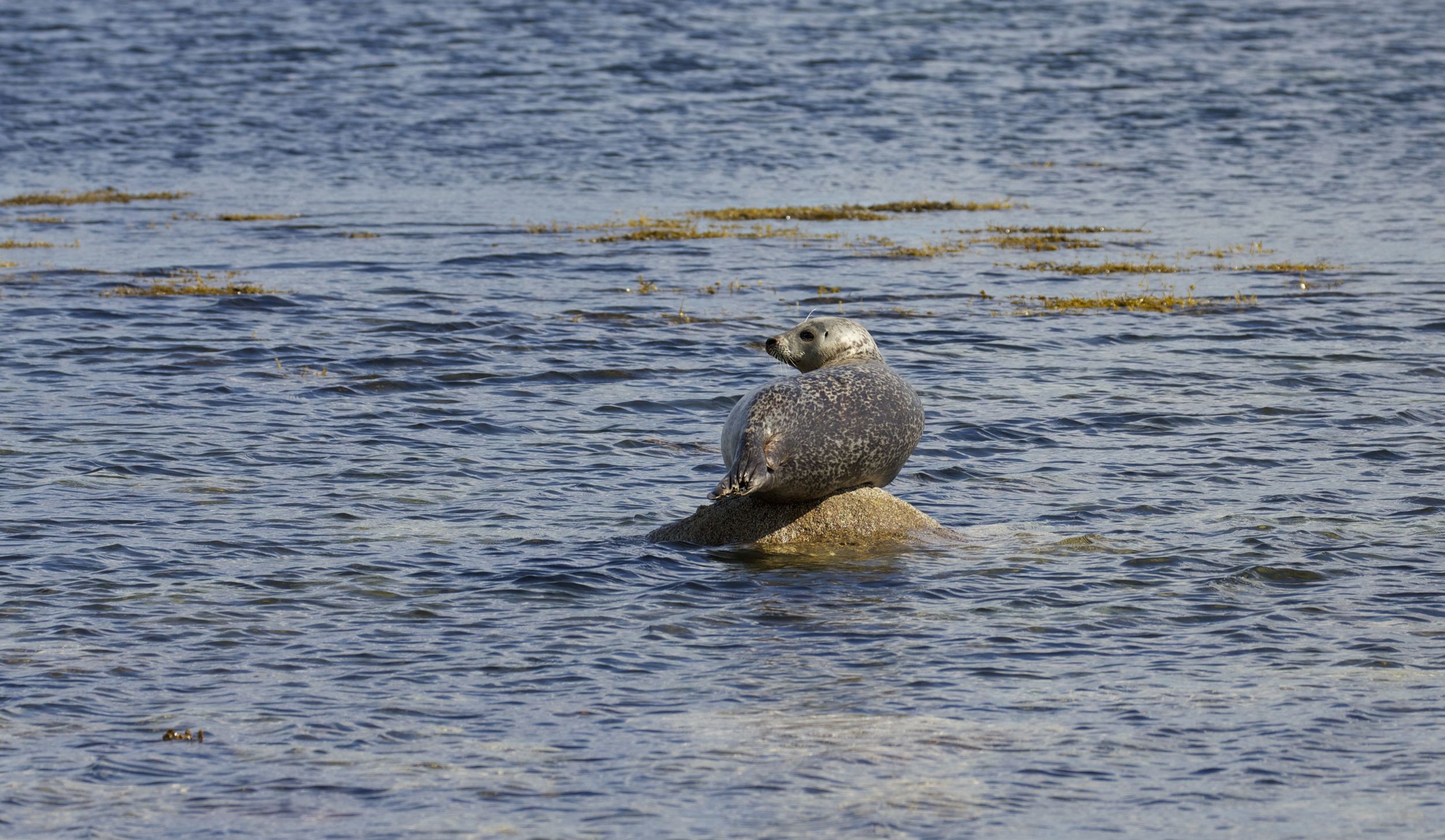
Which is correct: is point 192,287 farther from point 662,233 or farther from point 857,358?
point 857,358

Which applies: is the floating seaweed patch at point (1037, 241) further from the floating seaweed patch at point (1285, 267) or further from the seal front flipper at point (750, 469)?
the seal front flipper at point (750, 469)

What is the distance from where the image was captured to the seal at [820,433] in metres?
11.7

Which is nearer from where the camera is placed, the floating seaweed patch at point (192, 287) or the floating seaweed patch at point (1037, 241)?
the floating seaweed patch at point (192, 287)

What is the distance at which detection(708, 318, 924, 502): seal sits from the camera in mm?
11734

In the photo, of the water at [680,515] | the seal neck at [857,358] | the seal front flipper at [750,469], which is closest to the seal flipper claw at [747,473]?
the seal front flipper at [750,469]

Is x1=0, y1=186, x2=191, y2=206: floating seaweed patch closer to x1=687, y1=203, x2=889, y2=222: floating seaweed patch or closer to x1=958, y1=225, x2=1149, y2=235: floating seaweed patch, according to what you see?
x1=687, y1=203, x2=889, y2=222: floating seaweed patch

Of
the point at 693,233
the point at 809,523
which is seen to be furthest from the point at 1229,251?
the point at 809,523

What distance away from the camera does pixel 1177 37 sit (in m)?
56.3

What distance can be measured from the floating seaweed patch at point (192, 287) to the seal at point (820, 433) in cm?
1305

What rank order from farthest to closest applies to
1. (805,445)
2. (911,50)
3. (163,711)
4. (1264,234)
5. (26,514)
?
(911,50) → (1264,234) → (26,514) → (805,445) → (163,711)

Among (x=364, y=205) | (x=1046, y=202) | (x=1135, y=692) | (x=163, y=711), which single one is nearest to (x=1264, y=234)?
(x=1046, y=202)

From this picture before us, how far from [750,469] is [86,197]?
25.8m

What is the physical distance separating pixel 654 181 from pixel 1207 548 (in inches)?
988

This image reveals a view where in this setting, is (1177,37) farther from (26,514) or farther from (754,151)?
(26,514)
